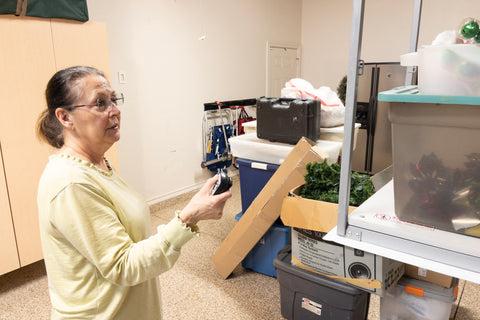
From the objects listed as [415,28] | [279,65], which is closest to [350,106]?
[415,28]

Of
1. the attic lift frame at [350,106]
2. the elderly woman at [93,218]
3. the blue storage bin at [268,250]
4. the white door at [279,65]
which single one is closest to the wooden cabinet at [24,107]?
the elderly woman at [93,218]

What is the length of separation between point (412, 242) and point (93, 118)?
937 mm

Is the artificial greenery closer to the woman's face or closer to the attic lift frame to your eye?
the attic lift frame

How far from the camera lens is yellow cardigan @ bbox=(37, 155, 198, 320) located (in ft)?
2.92

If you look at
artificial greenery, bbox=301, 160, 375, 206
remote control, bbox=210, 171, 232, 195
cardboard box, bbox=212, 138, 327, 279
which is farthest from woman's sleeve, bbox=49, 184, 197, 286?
cardboard box, bbox=212, 138, 327, 279

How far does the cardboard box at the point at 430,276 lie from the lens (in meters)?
1.52

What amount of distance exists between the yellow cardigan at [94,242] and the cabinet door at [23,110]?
1.46m

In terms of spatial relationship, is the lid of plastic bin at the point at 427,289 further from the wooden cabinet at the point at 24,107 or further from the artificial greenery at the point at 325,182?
the wooden cabinet at the point at 24,107

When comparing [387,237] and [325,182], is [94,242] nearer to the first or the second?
[387,237]

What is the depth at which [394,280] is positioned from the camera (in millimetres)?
1459

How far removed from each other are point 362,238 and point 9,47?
231 centimetres

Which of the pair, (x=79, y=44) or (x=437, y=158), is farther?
(x=79, y=44)

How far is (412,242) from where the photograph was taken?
71 cm

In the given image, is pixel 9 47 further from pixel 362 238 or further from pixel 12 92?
pixel 362 238
